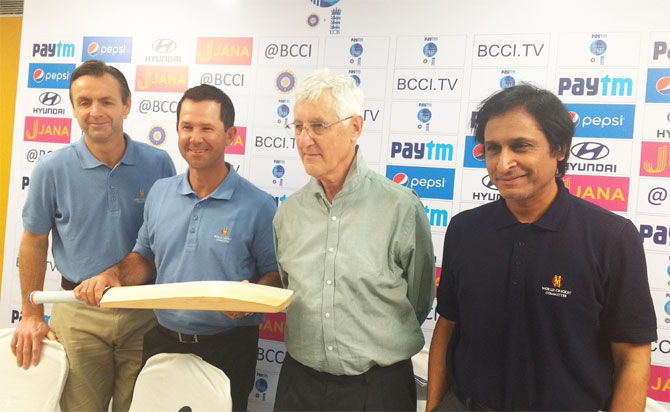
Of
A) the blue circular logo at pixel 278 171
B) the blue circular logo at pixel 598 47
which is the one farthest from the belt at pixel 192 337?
the blue circular logo at pixel 598 47

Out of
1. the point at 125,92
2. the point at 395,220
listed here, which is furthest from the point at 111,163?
the point at 395,220

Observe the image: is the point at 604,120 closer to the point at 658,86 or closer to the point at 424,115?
the point at 658,86

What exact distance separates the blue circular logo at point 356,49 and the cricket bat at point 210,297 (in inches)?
57.7

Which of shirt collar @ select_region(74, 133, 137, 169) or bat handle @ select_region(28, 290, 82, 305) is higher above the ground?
shirt collar @ select_region(74, 133, 137, 169)

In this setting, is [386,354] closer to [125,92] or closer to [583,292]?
[583,292]

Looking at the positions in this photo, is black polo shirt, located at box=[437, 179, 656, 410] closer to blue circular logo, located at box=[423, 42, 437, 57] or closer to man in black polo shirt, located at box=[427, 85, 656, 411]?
man in black polo shirt, located at box=[427, 85, 656, 411]

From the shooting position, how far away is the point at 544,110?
1.48 m

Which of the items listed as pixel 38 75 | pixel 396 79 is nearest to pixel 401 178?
pixel 396 79

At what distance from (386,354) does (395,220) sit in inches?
19.8

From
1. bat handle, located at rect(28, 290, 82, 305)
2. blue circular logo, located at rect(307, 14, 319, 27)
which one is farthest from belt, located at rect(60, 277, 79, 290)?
blue circular logo, located at rect(307, 14, 319, 27)

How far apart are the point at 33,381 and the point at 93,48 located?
2.00 metres

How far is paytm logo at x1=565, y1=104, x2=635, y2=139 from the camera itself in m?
2.26

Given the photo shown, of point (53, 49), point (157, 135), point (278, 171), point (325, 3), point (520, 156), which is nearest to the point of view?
point (520, 156)

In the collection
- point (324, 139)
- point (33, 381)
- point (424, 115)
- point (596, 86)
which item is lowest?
point (33, 381)
